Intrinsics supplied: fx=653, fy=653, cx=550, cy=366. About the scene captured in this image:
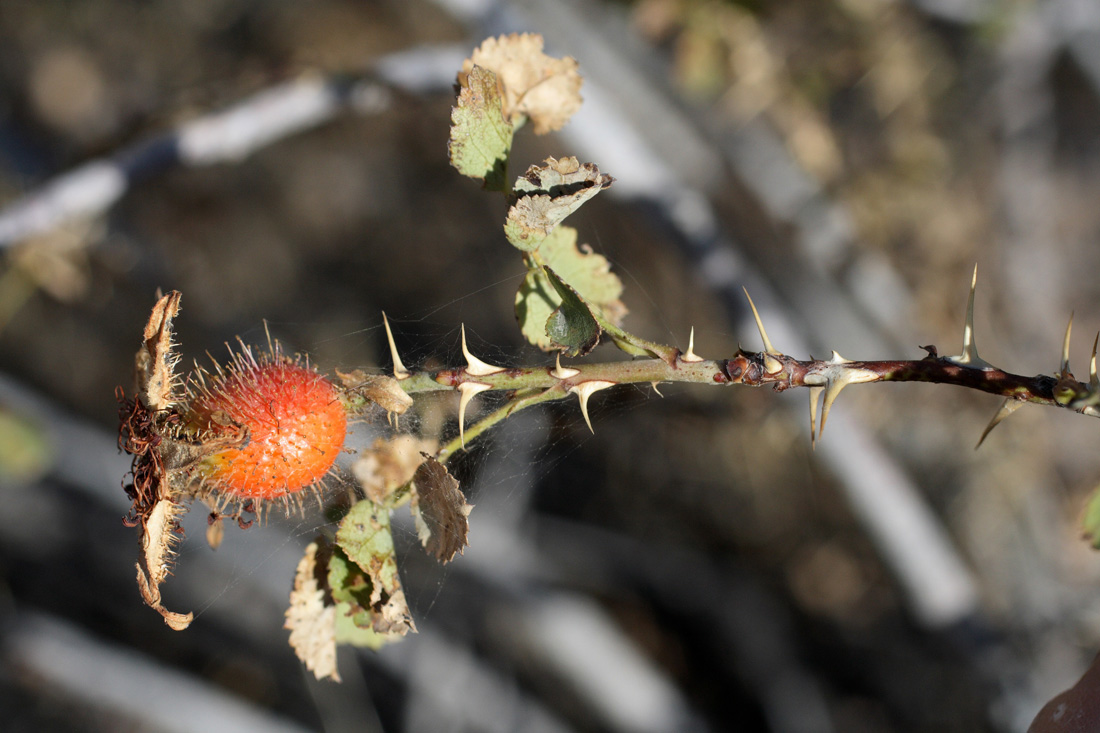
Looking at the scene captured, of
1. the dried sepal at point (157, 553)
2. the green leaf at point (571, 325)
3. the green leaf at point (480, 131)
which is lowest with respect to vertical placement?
the dried sepal at point (157, 553)

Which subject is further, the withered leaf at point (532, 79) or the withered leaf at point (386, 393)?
the withered leaf at point (532, 79)

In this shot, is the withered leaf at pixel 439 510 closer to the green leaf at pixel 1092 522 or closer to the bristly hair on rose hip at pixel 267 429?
the bristly hair on rose hip at pixel 267 429

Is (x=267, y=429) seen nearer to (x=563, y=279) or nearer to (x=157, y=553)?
(x=157, y=553)

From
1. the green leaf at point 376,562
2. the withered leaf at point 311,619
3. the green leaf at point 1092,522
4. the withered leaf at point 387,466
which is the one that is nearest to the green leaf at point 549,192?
the withered leaf at point 387,466

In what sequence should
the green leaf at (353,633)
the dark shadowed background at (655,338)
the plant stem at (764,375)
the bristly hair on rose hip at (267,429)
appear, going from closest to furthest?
the plant stem at (764,375) → the bristly hair on rose hip at (267,429) → the green leaf at (353,633) → the dark shadowed background at (655,338)

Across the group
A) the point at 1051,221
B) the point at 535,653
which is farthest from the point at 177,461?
the point at 1051,221

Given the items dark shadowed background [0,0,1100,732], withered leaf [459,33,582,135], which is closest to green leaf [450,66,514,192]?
withered leaf [459,33,582,135]

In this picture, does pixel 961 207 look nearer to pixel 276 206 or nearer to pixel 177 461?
pixel 177 461
